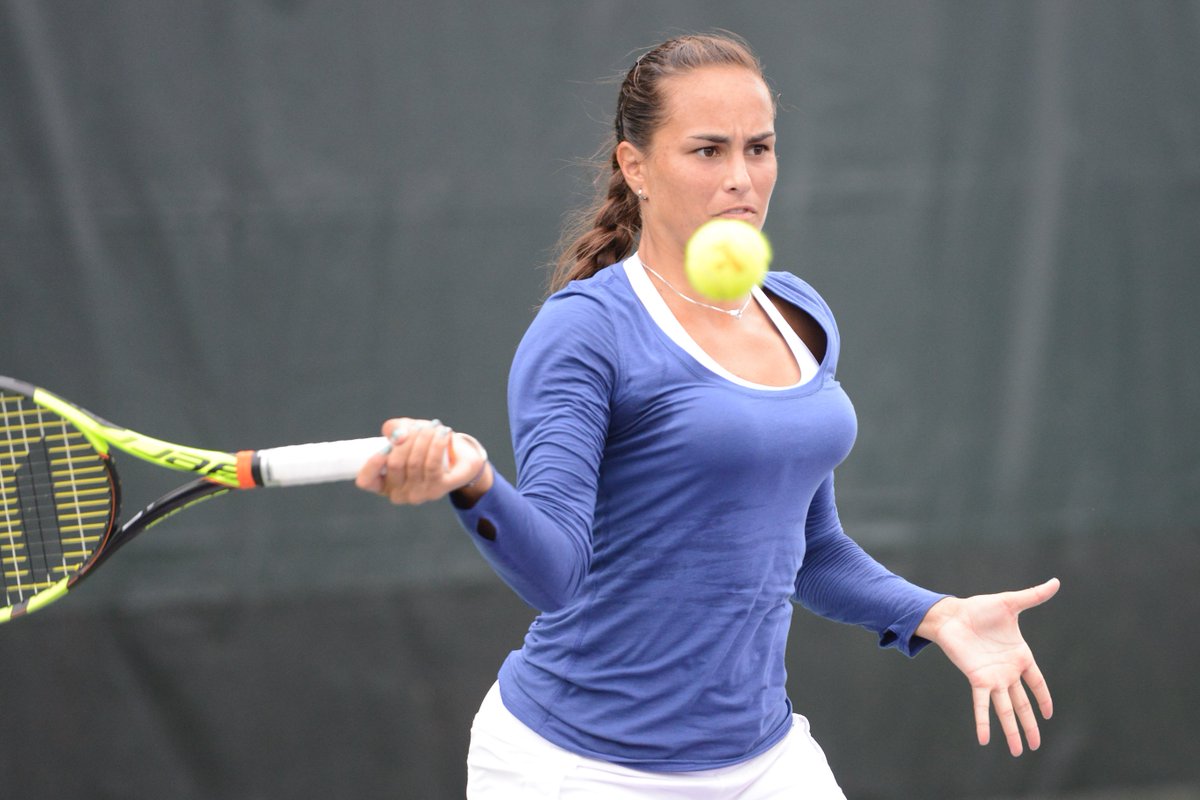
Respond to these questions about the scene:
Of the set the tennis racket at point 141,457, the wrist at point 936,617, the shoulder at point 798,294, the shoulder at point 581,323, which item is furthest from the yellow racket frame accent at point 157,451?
the wrist at point 936,617

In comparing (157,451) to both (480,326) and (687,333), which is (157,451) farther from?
(480,326)

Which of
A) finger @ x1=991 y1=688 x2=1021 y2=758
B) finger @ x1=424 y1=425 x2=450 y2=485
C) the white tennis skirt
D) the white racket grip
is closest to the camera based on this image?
finger @ x1=424 y1=425 x2=450 y2=485

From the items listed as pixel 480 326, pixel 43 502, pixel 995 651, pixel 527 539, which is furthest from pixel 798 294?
pixel 480 326

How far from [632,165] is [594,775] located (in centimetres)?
81

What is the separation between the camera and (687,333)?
1.73 meters

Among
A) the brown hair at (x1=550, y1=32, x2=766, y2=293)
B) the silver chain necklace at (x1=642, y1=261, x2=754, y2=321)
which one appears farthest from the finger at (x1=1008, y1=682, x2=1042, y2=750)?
the brown hair at (x1=550, y1=32, x2=766, y2=293)

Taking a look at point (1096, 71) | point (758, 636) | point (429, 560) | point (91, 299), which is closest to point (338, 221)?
point (91, 299)

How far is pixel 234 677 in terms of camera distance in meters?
3.08

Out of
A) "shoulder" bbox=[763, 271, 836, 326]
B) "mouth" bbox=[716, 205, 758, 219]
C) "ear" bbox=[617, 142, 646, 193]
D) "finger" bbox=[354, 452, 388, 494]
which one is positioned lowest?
"finger" bbox=[354, 452, 388, 494]

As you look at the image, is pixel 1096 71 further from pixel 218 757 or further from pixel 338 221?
pixel 218 757

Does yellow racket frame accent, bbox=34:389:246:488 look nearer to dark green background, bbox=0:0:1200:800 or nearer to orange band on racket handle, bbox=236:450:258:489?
orange band on racket handle, bbox=236:450:258:489

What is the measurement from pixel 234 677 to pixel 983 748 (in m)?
1.85

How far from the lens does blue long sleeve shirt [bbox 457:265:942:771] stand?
1585 mm

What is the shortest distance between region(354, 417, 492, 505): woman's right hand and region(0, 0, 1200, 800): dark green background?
177 cm
